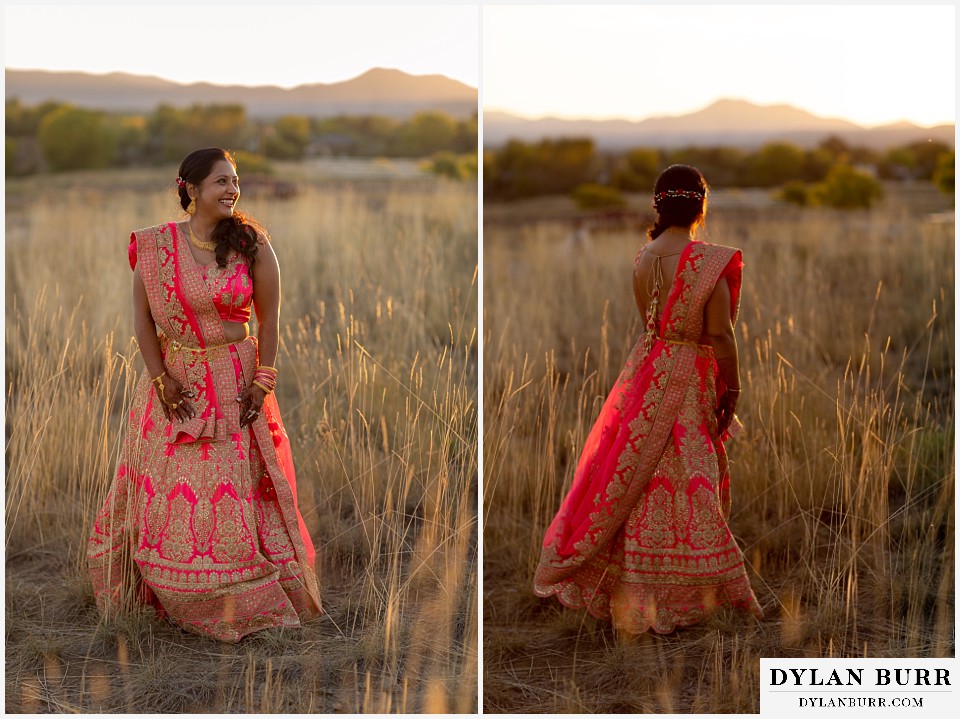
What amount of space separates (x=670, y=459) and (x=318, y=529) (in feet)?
5.74

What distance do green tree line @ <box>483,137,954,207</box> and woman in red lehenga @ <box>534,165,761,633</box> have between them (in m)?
11.4

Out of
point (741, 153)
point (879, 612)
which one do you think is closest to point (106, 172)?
point (741, 153)

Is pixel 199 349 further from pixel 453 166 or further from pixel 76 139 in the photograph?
pixel 76 139

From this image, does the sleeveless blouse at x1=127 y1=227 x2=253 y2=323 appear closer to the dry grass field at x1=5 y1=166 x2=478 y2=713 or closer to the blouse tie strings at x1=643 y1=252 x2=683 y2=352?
the dry grass field at x1=5 y1=166 x2=478 y2=713

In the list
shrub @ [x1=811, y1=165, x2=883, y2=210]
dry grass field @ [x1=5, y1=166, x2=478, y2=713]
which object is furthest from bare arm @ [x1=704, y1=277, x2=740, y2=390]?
shrub @ [x1=811, y1=165, x2=883, y2=210]

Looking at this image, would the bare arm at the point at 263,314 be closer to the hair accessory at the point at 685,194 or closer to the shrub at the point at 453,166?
the hair accessory at the point at 685,194

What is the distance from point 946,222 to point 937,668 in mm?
6927

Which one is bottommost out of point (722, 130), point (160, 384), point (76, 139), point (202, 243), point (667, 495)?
point (667, 495)

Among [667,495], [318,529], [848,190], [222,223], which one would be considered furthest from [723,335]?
[848,190]

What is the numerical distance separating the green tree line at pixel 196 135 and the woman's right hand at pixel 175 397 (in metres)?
12.8

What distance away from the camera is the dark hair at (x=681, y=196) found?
Answer: 11.3ft

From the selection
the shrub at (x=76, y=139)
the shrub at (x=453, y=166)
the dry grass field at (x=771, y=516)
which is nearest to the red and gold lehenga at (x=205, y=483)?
the dry grass field at (x=771, y=516)

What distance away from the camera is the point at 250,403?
11.7 feet

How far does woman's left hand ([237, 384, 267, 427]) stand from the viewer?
11.7 ft
